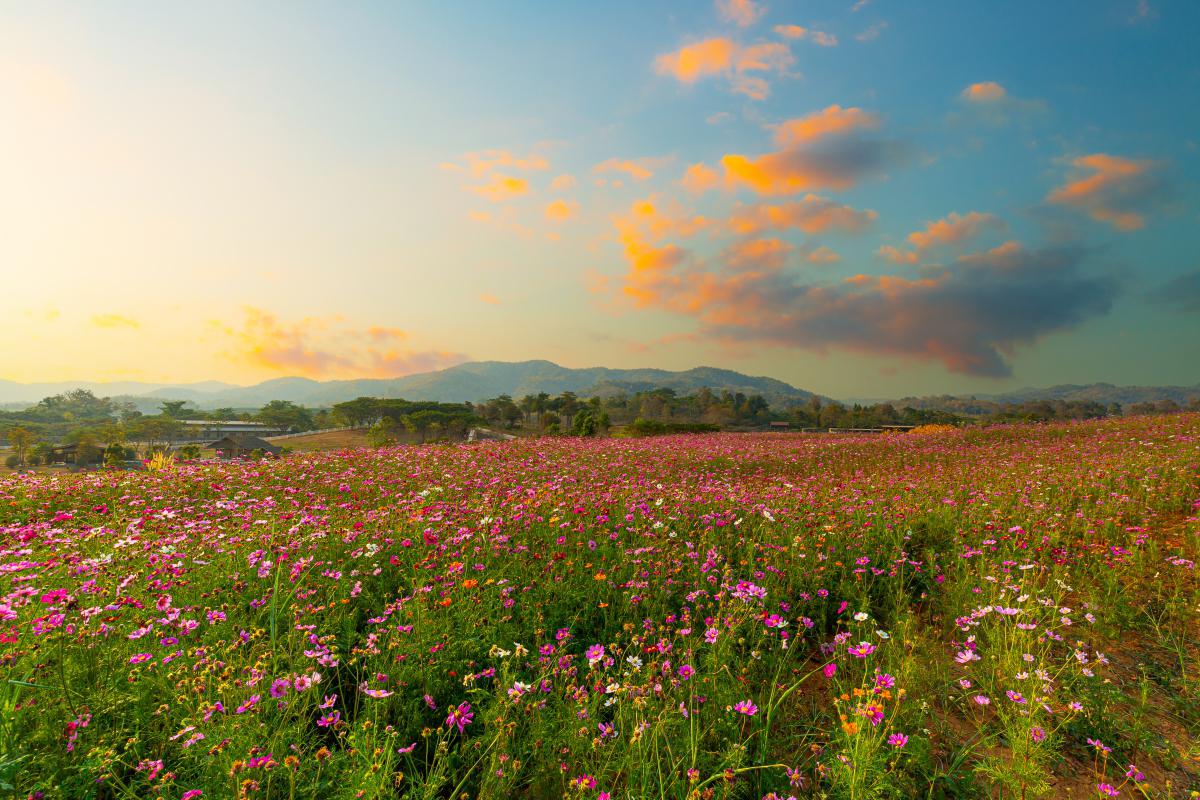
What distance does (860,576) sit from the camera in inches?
207

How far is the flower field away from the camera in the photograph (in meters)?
2.55

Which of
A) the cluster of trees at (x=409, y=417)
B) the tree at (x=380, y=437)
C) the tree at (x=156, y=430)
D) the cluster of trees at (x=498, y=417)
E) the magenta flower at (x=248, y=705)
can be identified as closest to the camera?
the magenta flower at (x=248, y=705)

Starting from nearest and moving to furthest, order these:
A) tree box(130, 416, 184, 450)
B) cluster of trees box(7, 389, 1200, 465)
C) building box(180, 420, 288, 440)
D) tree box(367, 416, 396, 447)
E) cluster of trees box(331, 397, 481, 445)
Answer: tree box(367, 416, 396, 447)
cluster of trees box(7, 389, 1200, 465)
cluster of trees box(331, 397, 481, 445)
tree box(130, 416, 184, 450)
building box(180, 420, 288, 440)

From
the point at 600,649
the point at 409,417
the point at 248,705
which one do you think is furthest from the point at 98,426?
the point at 600,649

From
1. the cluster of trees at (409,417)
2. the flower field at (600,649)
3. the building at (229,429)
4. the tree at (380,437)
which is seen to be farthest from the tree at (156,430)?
the flower field at (600,649)

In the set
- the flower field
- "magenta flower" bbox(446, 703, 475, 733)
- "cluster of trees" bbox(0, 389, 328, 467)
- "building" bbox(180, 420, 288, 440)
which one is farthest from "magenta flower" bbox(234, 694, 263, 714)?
"building" bbox(180, 420, 288, 440)

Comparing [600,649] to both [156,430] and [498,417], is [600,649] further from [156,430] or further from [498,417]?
[156,430]

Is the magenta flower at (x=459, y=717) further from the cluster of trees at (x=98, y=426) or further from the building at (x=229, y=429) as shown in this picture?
the building at (x=229, y=429)

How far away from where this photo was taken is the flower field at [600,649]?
2551 mm

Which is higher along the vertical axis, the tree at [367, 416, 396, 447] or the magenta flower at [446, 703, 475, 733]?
the magenta flower at [446, 703, 475, 733]

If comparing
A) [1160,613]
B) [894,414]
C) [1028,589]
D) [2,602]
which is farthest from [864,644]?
[894,414]

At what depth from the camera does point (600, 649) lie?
3131mm

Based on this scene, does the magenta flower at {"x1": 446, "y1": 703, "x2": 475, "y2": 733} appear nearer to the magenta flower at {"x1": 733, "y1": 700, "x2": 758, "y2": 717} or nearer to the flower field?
the flower field

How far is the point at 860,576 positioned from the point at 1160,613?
262cm
